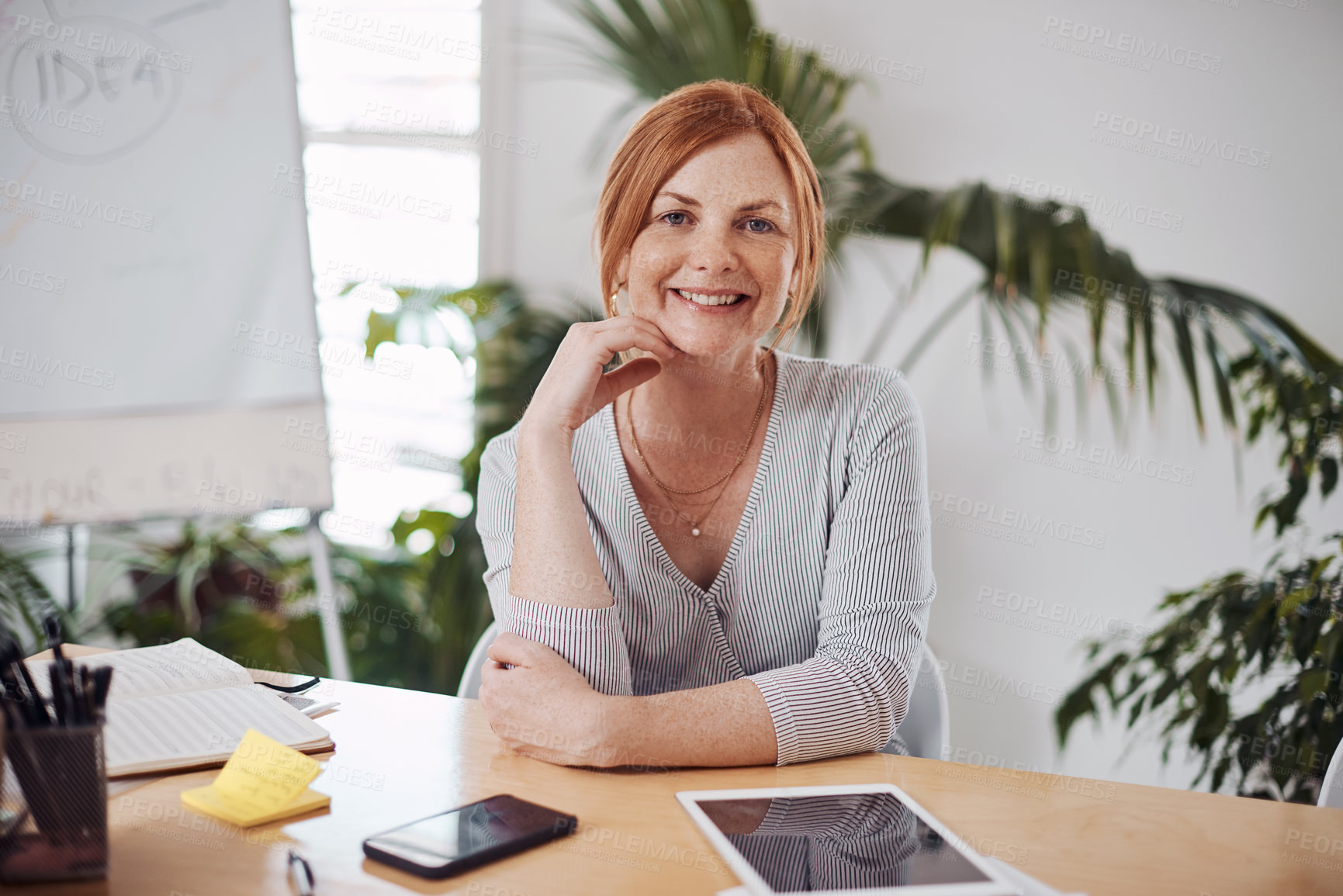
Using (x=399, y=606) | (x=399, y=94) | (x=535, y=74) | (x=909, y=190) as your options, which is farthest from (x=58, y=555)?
(x=909, y=190)

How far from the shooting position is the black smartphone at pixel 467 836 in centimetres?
78

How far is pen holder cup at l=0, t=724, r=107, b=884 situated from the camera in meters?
0.73

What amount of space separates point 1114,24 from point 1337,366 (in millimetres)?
986

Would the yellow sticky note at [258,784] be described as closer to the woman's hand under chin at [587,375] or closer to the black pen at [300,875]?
the black pen at [300,875]

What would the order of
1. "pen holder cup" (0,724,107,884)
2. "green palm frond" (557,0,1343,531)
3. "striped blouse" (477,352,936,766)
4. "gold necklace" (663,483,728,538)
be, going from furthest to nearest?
1. "green palm frond" (557,0,1343,531)
2. "gold necklace" (663,483,728,538)
3. "striped blouse" (477,352,936,766)
4. "pen holder cup" (0,724,107,884)

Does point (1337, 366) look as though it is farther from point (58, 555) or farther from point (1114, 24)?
point (58, 555)

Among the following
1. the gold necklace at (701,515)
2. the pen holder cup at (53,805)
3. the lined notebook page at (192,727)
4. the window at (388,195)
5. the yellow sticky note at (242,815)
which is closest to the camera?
the pen holder cup at (53,805)

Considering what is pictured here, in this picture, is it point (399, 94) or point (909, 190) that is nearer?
point (909, 190)

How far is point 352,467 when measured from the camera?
2865mm

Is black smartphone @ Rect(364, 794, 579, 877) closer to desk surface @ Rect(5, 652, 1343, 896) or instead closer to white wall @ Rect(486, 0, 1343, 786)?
desk surface @ Rect(5, 652, 1343, 896)

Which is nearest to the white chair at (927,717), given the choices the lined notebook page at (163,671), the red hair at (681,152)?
the red hair at (681,152)

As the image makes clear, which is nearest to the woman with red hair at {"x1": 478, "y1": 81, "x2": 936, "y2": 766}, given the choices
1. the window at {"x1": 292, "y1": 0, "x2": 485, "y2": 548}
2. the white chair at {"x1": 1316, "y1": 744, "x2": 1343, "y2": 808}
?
the white chair at {"x1": 1316, "y1": 744, "x2": 1343, "y2": 808}

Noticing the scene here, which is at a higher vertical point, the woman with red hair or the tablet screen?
the woman with red hair

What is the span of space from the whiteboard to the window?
23.9 inches
